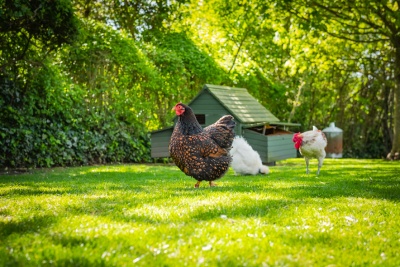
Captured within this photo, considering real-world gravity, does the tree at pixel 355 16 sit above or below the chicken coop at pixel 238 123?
above

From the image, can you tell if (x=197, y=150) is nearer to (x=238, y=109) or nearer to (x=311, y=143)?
(x=311, y=143)

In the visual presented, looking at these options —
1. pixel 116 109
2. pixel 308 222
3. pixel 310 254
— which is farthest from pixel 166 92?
pixel 310 254

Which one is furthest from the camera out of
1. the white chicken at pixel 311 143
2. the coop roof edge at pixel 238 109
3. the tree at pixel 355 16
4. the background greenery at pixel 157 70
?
the tree at pixel 355 16

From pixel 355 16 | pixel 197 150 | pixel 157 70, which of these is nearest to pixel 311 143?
pixel 197 150

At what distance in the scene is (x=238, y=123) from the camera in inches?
512

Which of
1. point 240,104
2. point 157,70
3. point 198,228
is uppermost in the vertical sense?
point 157,70

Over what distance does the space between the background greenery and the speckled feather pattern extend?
4412mm

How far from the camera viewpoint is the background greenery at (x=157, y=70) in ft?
35.5

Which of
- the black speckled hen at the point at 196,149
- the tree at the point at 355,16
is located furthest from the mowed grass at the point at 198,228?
the tree at the point at 355,16

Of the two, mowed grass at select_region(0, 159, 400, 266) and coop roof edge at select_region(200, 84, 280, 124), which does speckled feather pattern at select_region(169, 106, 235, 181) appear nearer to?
mowed grass at select_region(0, 159, 400, 266)

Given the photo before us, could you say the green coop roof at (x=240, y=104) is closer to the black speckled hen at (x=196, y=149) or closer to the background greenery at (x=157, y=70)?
the background greenery at (x=157, y=70)

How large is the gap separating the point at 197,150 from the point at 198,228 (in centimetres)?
296

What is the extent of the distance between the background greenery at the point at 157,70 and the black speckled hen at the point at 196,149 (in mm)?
4371

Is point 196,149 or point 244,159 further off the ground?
point 196,149
